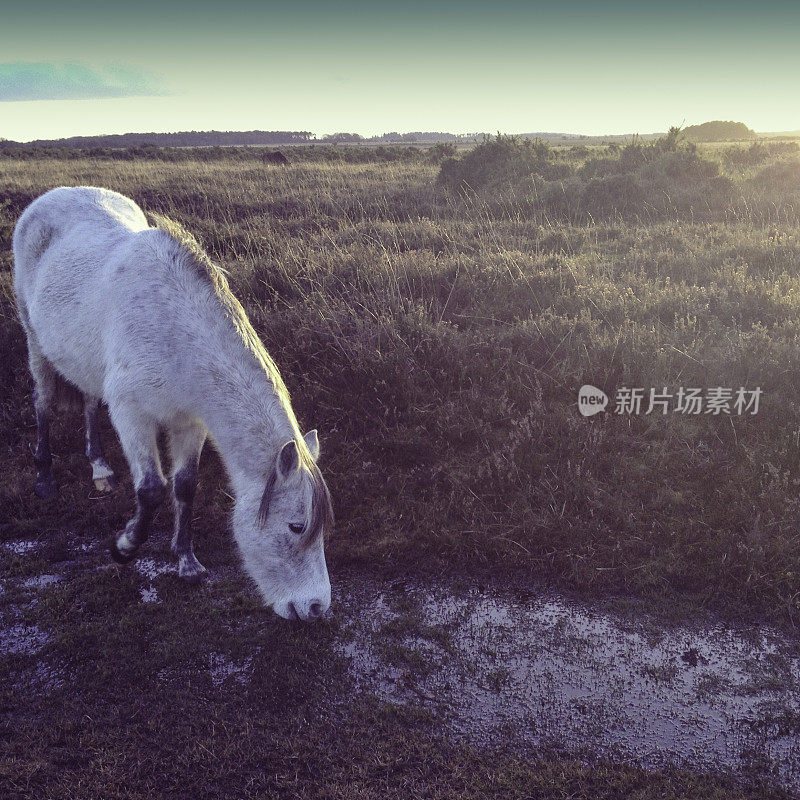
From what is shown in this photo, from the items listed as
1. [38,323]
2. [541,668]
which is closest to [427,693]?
[541,668]

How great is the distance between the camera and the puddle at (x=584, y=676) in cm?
285

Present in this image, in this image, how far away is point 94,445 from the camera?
5418 mm

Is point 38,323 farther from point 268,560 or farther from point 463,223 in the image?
point 463,223

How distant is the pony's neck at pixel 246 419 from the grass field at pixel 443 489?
1.00 m

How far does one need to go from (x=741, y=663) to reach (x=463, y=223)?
345 inches

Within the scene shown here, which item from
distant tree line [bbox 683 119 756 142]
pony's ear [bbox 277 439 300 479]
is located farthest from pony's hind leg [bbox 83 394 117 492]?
distant tree line [bbox 683 119 756 142]

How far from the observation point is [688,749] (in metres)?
2.80

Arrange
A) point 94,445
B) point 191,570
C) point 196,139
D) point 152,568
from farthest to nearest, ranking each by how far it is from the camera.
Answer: point 196,139
point 94,445
point 152,568
point 191,570

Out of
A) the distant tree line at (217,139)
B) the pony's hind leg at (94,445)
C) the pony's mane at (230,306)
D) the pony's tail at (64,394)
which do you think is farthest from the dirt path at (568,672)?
the distant tree line at (217,139)

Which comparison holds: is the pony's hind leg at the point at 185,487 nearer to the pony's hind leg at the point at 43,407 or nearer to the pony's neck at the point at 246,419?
the pony's neck at the point at 246,419

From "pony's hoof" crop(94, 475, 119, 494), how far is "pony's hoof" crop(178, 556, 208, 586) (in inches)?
54.4

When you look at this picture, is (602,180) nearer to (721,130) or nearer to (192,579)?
(192,579)

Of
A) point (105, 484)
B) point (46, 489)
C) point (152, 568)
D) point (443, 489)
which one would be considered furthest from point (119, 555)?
point (443, 489)

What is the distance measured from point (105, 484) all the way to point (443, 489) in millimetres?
2895
